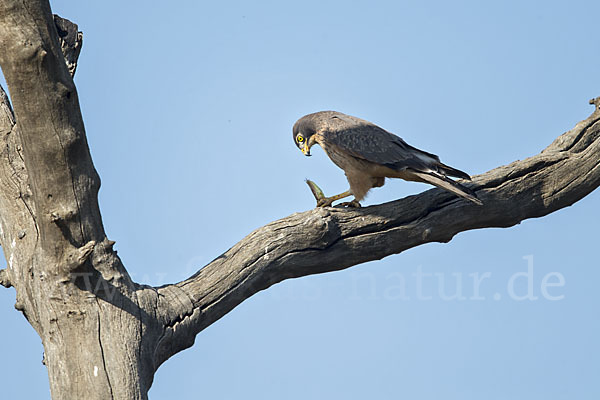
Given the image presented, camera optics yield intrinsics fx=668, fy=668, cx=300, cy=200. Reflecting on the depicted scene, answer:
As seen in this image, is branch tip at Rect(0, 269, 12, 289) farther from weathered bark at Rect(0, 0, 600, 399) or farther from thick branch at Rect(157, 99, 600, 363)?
thick branch at Rect(157, 99, 600, 363)

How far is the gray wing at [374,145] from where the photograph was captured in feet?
15.7

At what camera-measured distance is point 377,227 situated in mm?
4488

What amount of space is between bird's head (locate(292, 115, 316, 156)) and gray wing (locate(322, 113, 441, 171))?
0.56ft

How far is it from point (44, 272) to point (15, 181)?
0.79 meters


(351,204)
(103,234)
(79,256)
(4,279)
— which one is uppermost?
(351,204)

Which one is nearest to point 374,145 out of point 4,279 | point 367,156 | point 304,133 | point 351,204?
point 367,156

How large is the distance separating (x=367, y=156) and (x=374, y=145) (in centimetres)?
12

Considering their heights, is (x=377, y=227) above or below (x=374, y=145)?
below

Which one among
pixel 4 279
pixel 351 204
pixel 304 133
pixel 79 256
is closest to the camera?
pixel 79 256

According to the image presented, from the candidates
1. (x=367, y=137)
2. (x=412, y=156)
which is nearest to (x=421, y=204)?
(x=412, y=156)

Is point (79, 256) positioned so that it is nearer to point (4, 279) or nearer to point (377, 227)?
point (4, 279)

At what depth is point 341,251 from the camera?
4383 millimetres

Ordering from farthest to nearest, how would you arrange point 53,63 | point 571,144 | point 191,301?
point 571,144, point 191,301, point 53,63

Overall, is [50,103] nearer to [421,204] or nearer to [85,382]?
[85,382]
